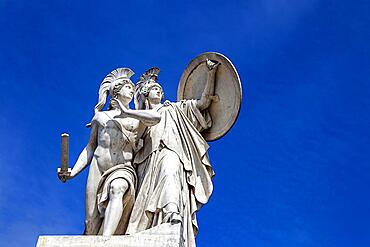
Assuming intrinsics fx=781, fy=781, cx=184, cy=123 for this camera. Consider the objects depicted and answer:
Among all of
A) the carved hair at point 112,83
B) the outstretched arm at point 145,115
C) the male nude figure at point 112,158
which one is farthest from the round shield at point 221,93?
the outstretched arm at point 145,115

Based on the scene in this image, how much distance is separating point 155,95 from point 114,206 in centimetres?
238

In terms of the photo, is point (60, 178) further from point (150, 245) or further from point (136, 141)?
point (150, 245)

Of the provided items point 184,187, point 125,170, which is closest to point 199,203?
point 184,187

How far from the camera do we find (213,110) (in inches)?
539

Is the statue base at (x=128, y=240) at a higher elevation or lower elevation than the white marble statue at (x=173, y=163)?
lower

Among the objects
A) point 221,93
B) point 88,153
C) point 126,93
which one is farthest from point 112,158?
point 221,93

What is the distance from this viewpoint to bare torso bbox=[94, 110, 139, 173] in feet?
40.5

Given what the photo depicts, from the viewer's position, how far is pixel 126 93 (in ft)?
42.6

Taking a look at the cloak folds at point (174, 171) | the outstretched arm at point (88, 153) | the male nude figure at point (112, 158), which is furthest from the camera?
the outstretched arm at point (88, 153)

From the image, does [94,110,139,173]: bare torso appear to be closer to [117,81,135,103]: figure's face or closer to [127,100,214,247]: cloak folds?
[127,100,214,247]: cloak folds

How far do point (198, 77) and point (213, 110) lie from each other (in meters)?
0.72

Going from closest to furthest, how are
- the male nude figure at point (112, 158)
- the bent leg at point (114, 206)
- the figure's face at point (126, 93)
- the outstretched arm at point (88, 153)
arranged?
the bent leg at point (114, 206), the male nude figure at point (112, 158), the outstretched arm at point (88, 153), the figure's face at point (126, 93)

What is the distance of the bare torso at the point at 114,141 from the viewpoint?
40.5 feet

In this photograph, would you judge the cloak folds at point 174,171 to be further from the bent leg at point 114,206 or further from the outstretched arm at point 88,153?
the outstretched arm at point 88,153
